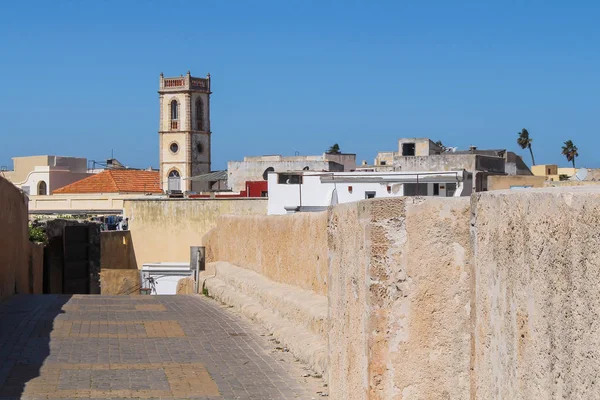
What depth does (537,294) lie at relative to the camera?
11.4 feet

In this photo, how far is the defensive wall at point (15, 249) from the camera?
15820 millimetres

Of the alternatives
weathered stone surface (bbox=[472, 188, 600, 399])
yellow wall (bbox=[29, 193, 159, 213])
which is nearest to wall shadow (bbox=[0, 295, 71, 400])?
weathered stone surface (bbox=[472, 188, 600, 399])

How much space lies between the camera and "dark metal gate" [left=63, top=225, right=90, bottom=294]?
2769 cm

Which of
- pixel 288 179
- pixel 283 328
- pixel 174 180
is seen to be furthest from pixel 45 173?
pixel 283 328

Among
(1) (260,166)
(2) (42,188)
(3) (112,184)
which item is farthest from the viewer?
(2) (42,188)

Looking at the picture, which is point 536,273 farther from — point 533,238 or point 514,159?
point 514,159

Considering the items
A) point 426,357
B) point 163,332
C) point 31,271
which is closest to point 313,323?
point 163,332

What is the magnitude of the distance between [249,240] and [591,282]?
12.2 meters

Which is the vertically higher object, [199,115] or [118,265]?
[199,115]

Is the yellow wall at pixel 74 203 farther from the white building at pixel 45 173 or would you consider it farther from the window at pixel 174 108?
the window at pixel 174 108

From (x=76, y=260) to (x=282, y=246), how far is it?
57.6 ft

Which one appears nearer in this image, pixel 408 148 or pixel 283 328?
pixel 283 328

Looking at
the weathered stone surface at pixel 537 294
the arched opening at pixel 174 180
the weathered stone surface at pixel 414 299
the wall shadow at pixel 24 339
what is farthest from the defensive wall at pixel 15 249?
the arched opening at pixel 174 180

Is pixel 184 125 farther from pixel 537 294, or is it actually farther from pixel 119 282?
pixel 537 294
